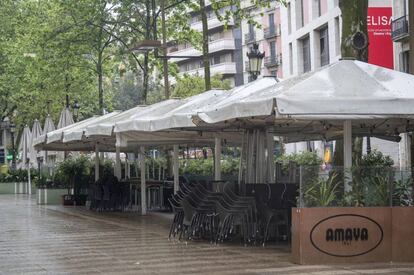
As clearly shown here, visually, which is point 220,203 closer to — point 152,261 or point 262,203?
point 262,203

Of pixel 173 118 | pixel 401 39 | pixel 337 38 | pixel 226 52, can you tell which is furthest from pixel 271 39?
pixel 173 118

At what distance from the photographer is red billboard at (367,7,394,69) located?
117ft

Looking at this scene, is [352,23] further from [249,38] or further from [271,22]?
[249,38]

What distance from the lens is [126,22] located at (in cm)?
2923

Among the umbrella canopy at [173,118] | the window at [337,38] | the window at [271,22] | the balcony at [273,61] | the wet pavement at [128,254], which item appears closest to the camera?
the wet pavement at [128,254]

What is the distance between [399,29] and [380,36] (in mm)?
1152

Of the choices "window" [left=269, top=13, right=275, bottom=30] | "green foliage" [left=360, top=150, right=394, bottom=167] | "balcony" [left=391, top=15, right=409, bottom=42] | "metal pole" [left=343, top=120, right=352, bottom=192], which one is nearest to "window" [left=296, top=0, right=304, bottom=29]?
"balcony" [left=391, top=15, right=409, bottom=42]

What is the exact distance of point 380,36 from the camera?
3625cm

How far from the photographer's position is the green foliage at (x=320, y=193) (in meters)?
9.84

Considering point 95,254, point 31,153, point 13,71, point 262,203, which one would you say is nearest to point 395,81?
point 262,203

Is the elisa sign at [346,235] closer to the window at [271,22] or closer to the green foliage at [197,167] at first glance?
the green foliage at [197,167]

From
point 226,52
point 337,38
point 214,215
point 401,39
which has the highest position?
point 226,52

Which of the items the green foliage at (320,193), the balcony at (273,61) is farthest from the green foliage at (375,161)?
the balcony at (273,61)

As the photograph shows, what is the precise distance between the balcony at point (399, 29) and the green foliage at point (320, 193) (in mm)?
28026
